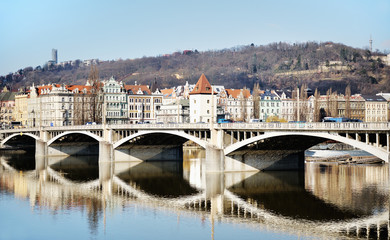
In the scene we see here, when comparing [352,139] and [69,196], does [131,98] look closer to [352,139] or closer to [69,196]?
[69,196]

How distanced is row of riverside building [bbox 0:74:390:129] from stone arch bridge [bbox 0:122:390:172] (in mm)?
10684

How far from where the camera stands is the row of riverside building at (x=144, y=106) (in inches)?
5000

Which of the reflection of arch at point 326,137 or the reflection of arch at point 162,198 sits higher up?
the reflection of arch at point 326,137

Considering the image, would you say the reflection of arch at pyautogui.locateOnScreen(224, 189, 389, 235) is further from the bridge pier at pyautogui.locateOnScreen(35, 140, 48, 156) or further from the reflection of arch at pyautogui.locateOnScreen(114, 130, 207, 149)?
the bridge pier at pyautogui.locateOnScreen(35, 140, 48, 156)

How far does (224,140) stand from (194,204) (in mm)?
17276

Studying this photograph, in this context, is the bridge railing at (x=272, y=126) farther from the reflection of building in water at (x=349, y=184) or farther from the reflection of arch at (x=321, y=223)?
the reflection of arch at (x=321, y=223)

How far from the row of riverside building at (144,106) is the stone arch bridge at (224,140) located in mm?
10684

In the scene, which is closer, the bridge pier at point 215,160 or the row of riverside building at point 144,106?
the bridge pier at point 215,160

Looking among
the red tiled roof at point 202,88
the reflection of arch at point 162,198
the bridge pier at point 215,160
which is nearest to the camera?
the reflection of arch at point 162,198

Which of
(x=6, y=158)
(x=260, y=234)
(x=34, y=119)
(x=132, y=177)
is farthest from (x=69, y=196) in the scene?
(x=34, y=119)

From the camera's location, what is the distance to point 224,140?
69.7m

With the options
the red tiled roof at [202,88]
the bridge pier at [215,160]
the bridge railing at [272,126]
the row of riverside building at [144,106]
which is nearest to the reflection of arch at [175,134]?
the bridge railing at [272,126]

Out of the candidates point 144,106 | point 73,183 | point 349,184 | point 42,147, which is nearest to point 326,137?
point 349,184

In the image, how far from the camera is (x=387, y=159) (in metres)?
46.8
